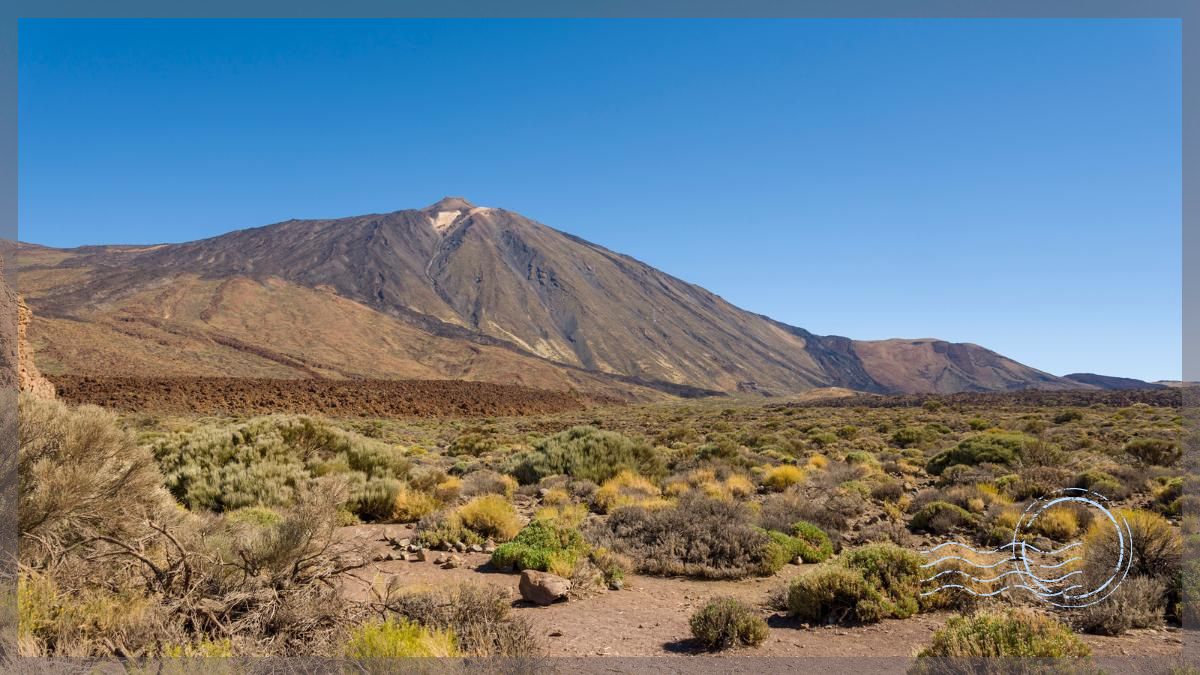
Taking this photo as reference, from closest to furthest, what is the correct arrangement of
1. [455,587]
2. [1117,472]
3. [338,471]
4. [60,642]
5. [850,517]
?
[60,642]
[455,587]
[850,517]
[338,471]
[1117,472]

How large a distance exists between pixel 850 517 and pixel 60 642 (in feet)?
31.6

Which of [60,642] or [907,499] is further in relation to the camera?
[907,499]

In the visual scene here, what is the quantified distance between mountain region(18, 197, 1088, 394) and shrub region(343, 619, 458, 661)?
176 ft

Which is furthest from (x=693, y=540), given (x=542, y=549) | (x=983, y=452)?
(x=983, y=452)

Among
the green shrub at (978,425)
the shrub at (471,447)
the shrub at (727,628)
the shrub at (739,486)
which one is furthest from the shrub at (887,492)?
the green shrub at (978,425)

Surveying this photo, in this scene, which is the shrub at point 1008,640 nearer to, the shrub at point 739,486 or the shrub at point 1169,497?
the shrub at point 1169,497

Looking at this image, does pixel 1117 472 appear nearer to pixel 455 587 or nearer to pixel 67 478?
pixel 455 587

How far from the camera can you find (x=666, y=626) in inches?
222

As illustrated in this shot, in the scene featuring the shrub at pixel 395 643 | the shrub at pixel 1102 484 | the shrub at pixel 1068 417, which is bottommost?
the shrub at pixel 395 643

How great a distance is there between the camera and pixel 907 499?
36.3ft

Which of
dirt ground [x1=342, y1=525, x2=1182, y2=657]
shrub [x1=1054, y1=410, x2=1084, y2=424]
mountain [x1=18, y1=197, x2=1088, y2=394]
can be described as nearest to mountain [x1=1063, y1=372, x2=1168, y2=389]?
A: mountain [x1=18, y1=197, x2=1088, y2=394]

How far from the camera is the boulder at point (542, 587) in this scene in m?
6.12

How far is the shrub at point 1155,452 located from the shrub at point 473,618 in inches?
590

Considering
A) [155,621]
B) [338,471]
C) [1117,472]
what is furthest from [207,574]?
[1117,472]
